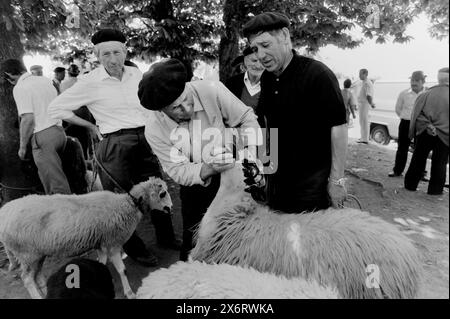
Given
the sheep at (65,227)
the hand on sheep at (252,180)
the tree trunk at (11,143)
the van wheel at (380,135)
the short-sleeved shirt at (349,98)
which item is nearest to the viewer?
the hand on sheep at (252,180)

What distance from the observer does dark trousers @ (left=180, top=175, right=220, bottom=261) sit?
84.6 inches

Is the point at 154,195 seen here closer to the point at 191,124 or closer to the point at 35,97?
the point at 191,124

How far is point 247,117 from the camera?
2.11 metres

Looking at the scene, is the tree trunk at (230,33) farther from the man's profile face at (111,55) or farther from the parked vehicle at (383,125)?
the parked vehicle at (383,125)

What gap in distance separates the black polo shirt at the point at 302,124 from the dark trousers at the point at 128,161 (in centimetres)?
157

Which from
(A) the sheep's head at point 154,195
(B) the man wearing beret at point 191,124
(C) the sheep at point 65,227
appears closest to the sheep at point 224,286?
(B) the man wearing beret at point 191,124

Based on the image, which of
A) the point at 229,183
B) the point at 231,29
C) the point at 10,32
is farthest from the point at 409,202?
the point at 10,32

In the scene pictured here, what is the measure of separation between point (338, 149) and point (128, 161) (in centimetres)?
210

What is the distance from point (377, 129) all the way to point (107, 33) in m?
7.81

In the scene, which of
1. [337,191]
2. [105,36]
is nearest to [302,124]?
[337,191]

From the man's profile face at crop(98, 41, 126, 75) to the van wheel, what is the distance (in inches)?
290

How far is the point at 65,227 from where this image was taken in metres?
2.53

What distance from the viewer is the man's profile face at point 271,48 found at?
181 centimetres
